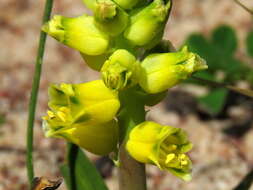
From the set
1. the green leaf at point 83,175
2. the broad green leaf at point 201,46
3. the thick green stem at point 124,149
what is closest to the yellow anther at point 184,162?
the thick green stem at point 124,149

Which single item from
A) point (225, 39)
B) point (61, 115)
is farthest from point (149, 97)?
point (225, 39)

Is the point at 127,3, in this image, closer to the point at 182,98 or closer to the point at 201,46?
the point at 201,46

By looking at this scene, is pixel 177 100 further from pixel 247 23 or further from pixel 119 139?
pixel 119 139

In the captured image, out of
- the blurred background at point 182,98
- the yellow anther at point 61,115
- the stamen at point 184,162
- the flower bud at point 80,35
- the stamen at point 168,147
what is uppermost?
the flower bud at point 80,35

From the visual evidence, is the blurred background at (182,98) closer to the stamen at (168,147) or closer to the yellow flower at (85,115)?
the yellow flower at (85,115)

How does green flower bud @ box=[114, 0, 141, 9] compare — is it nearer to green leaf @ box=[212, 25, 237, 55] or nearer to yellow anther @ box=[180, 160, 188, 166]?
yellow anther @ box=[180, 160, 188, 166]

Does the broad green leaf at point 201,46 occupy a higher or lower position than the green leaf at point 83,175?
lower

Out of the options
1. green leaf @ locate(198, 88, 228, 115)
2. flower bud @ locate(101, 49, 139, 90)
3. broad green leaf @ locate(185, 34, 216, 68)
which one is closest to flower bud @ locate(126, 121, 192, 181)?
flower bud @ locate(101, 49, 139, 90)
